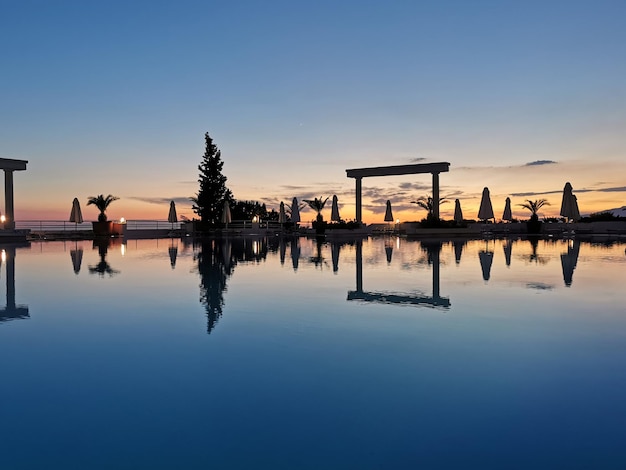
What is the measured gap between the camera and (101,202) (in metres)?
33.2

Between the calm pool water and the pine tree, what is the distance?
32.9 meters

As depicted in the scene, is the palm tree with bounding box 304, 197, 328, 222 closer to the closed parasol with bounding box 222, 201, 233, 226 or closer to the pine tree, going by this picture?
the pine tree

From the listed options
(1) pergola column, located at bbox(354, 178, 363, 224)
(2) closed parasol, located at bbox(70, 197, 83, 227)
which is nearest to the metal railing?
(2) closed parasol, located at bbox(70, 197, 83, 227)

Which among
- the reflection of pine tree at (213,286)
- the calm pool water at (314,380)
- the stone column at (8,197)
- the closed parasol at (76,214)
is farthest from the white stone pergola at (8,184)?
the calm pool water at (314,380)

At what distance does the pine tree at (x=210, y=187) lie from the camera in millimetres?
39906

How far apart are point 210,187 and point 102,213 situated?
10.0 meters

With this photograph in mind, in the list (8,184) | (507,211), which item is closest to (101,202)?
(8,184)

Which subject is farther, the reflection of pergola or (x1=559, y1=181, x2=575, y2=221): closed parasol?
(x1=559, y1=181, x2=575, y2=221): closed parasol

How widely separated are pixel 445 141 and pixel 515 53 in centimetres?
1264

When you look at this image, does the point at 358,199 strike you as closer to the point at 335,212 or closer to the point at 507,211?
the point at 335,212

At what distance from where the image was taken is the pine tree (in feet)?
131

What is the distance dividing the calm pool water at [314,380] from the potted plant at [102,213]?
26814 millimetres

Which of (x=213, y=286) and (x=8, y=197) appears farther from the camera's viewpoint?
(x=8, y=197)

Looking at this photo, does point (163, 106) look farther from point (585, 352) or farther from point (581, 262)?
point (585, 352)
